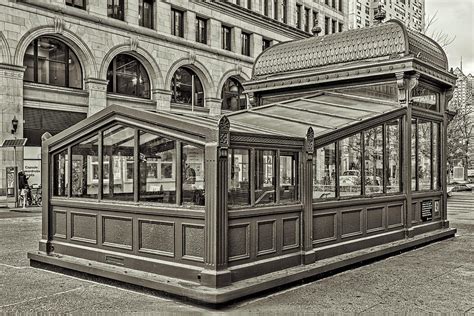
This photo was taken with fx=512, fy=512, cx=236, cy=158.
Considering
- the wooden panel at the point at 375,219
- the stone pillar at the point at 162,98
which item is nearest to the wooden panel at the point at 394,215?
the wooden panel at the point at 375,219

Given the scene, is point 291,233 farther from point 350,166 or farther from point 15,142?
point 15,142

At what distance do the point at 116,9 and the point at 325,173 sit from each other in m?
23.6

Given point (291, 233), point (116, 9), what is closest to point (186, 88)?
point (116, 9)

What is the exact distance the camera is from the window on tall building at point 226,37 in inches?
1426

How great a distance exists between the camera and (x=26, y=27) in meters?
24.3

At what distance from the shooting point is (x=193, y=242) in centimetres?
664

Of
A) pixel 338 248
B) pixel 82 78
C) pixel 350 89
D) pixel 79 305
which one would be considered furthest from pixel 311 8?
pixel 79 305

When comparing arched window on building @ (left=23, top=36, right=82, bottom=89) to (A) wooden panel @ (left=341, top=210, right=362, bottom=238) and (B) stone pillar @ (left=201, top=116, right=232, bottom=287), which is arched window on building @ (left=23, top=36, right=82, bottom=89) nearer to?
(A) wooden panel @ (left=341, top=210, right=362, bottom=238)

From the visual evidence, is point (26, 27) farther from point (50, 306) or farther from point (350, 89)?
point (50, 306)

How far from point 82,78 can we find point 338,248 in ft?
72.1

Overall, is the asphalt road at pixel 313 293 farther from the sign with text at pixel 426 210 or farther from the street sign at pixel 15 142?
the street sign at pixel 15 142

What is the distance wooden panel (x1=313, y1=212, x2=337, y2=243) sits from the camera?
800cm

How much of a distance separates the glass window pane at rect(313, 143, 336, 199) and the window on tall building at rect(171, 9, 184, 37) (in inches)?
1002

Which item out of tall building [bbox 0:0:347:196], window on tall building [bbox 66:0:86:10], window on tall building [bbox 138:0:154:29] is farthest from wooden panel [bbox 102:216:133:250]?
window on tall building [bbox 138:0:154:29]
